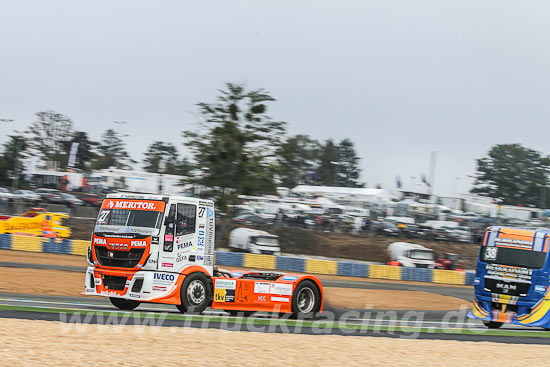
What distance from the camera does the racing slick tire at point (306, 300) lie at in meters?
14.4

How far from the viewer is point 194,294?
1330 cm

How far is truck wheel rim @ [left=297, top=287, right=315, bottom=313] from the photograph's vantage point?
1463 centimetres

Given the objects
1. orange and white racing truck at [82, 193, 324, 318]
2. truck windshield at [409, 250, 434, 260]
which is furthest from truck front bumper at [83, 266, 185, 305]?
truck windshield at [409, 250, 434, 260]

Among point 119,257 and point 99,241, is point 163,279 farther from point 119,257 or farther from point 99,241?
point 99,241

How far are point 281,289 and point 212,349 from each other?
5820 mm

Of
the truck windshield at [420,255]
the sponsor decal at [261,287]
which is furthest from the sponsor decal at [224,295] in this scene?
the truck windshield at [420,255]

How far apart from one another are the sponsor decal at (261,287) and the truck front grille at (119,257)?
2.63 meters

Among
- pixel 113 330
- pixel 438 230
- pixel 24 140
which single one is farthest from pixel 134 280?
pixel 24 140

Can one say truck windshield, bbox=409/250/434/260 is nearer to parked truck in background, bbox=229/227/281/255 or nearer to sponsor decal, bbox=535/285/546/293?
parked truck in background, bbox=229/227/281/255

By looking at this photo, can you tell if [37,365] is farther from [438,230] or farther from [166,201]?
[438,230]

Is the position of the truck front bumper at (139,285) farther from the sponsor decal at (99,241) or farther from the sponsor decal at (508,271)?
the sponsor decal at (508,271)

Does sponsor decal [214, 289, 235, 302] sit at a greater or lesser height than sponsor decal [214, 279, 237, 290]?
lesser

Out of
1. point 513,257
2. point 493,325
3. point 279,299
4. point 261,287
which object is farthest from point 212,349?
point 493,325

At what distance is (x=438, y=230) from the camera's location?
Answer: 44688 mm
